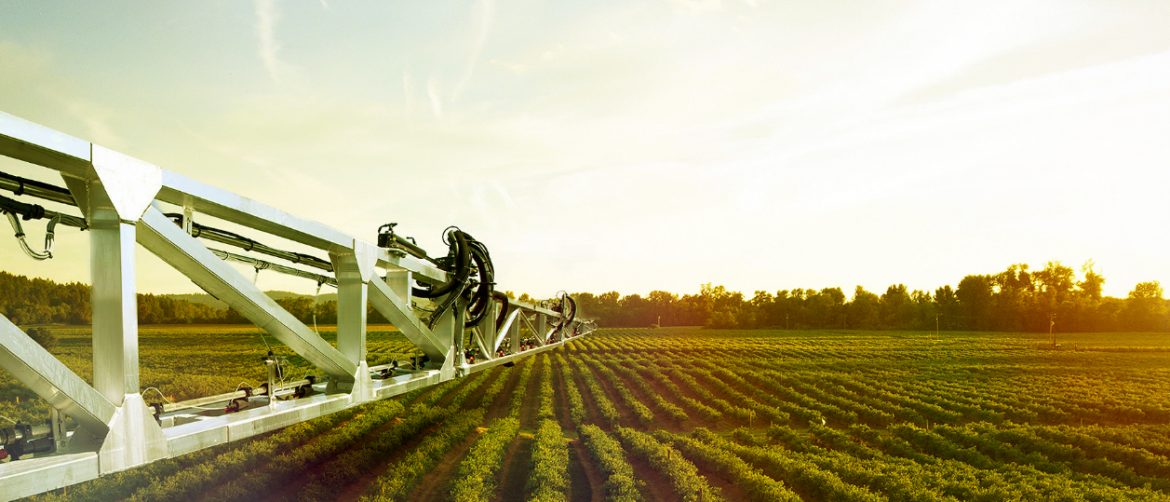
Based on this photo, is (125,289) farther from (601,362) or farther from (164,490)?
(601,362)

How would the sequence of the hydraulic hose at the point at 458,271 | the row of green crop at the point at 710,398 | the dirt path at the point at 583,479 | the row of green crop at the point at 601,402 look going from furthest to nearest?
the row of green crop at the point at 710,398 < the row of green crop at the point at 601,402 < the dirt path at the point at 583,479 < the hydraulic hose at the point at 458,271

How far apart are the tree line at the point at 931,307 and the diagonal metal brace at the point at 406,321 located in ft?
234

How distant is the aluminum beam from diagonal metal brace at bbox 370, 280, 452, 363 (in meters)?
1.03

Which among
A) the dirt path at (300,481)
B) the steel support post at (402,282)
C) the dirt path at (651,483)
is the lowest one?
the dirt path at (651,483)

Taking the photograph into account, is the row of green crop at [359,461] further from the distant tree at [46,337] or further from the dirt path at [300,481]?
the distant tree at [46,337]

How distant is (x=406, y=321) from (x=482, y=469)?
6605mm

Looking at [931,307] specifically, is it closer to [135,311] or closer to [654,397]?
[654,397]

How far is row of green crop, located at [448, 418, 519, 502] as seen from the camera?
462 inches

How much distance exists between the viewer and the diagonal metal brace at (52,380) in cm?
306

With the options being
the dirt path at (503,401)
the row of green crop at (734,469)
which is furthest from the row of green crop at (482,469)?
the row of green crop at (734,469)

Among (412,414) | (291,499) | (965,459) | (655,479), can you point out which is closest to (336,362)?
(291,499)

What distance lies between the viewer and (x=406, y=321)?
25.8 feet

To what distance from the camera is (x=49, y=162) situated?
3.30 meters

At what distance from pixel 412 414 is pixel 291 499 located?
25.1ft
